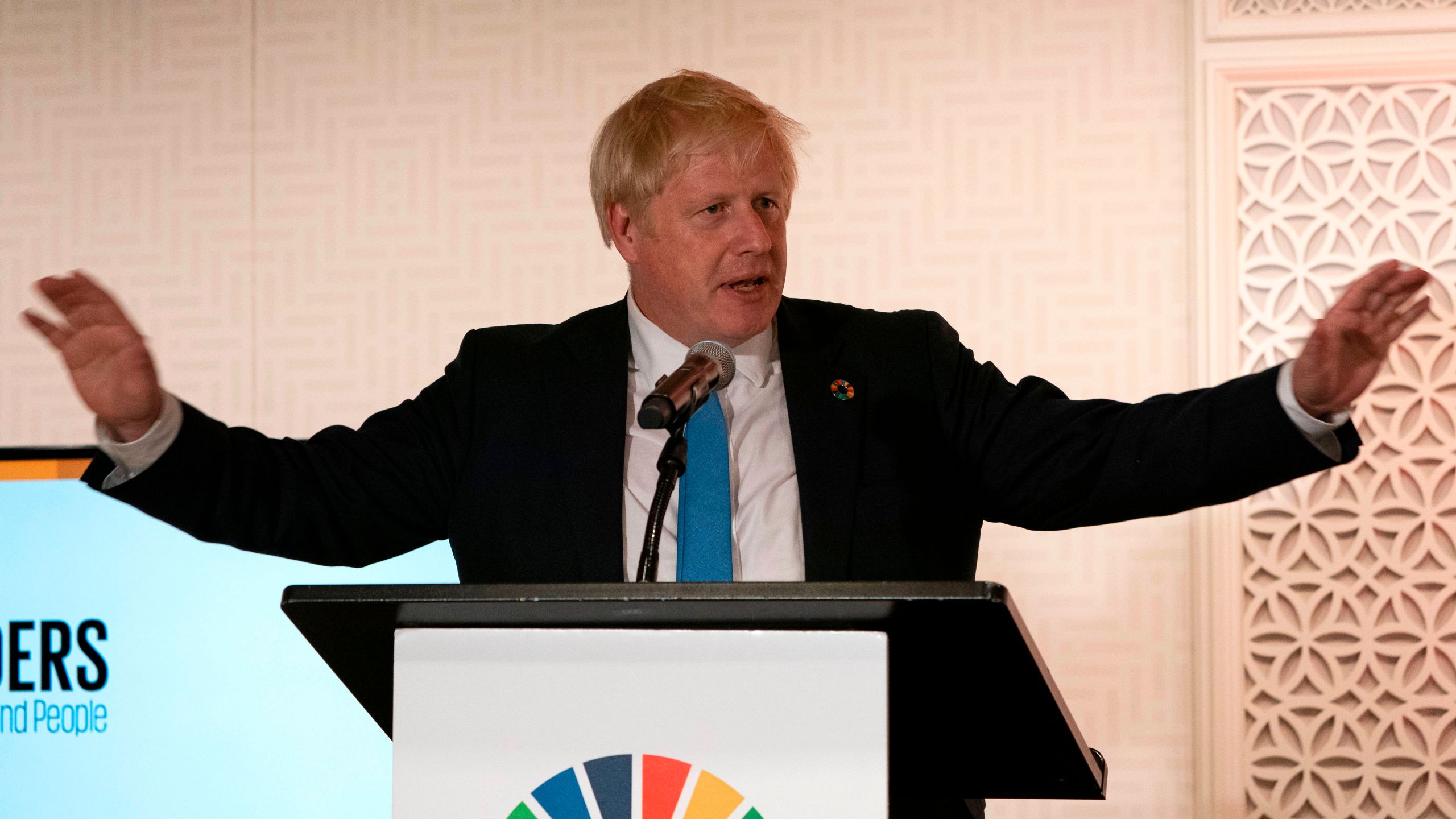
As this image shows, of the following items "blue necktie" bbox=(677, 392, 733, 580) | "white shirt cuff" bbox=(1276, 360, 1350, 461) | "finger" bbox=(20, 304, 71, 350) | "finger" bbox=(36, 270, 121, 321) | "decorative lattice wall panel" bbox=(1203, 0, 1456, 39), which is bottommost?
"blue necktie" bbox=(677, 392, 733, 580)

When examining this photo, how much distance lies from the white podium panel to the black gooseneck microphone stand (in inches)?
5.8

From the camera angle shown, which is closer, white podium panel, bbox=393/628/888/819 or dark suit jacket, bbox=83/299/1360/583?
white podium panel, bbox=393/628/888/819

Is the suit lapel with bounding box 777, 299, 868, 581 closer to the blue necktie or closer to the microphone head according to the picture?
the blue necktie

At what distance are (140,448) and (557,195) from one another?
5.85 ft

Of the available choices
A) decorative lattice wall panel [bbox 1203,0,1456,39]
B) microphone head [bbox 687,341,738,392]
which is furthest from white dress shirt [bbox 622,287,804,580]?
decorative lattice wall panel [bbox 1203,0,1456,39]

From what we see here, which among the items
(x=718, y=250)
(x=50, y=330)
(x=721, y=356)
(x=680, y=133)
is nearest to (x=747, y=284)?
(x=718, y=250)

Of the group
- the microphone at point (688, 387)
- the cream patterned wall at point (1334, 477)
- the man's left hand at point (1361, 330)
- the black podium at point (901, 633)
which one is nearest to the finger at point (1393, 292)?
the man's left hand at point (1361, 330)

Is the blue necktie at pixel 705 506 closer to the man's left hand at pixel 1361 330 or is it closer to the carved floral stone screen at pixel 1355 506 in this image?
the man's left hand at pixel 1361 330

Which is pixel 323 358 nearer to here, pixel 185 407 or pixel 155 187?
pixel 155 187

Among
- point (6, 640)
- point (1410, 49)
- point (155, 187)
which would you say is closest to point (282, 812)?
point (6, 640)

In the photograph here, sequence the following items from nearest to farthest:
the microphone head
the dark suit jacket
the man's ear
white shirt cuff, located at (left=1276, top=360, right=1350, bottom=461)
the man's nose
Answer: the microphone head < white shirt cuff, located at (left=1276, top=360, right=1350, bottom=461) < the dark suit jacket < the man's nose < the man's ear

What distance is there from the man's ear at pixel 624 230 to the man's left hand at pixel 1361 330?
37.2 inches

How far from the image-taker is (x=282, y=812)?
270 centimetres

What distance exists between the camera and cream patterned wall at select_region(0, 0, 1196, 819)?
3.01m
